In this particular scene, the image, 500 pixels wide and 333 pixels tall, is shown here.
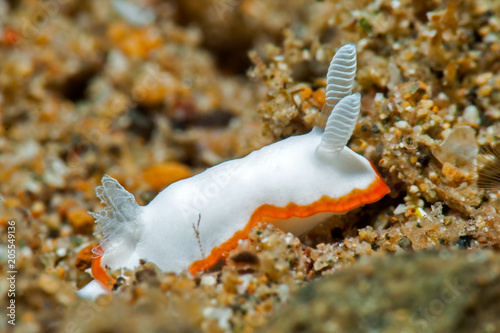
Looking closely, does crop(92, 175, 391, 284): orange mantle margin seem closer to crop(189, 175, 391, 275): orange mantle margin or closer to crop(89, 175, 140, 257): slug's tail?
crop(189, 175, 391, 275): orange mantle margin

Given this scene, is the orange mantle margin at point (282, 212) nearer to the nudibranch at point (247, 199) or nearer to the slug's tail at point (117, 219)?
the nudibranch at point (247, 199)

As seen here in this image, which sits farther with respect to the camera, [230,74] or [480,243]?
[230,74]

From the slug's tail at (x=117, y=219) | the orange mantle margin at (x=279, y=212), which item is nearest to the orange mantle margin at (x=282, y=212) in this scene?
the orange mantle margin at (x=279, y=212)

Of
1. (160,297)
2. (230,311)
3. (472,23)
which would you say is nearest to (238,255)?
(230,311)

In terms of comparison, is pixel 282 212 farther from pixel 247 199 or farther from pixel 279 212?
pixel 247 199

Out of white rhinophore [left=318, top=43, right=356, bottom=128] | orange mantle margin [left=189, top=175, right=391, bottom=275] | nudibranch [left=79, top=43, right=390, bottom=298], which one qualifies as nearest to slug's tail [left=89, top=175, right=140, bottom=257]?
nudibranch [left=79, top=43, right=390, bottom=298]

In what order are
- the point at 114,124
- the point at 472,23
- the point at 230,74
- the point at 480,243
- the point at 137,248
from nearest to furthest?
the point at 480,243 → the point at 137,248 → the point at 472,23 → the point at 114,124 → the point at 230,74

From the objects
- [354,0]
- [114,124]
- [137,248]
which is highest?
[114,124]

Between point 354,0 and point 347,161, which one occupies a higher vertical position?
point 354,0

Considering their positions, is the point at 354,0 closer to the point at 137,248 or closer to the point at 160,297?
the point at 137,248

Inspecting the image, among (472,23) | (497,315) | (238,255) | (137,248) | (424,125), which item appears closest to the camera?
(497,315)
